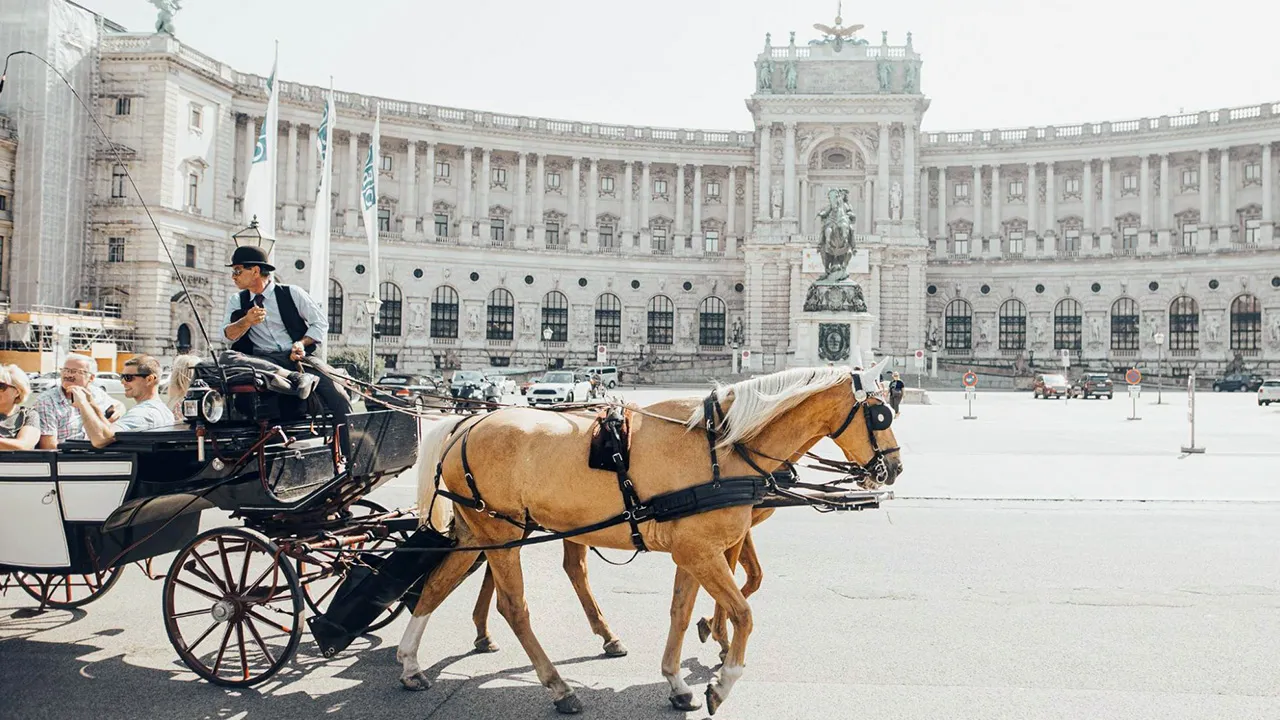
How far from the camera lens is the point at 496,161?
67938mm

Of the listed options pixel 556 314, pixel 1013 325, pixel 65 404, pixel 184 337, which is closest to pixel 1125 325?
pixel 1013 325

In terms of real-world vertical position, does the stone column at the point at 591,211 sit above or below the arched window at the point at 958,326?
above

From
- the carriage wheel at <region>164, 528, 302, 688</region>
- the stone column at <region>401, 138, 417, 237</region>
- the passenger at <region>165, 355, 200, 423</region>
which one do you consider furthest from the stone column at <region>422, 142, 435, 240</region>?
the carriage wheel at <region>164, 528, 302, 688</region>

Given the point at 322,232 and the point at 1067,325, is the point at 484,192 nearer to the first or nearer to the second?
the point at 322,232

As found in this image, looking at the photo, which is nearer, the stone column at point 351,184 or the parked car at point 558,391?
the parked car at point 558,391

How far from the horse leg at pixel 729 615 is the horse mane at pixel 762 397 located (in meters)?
0.73

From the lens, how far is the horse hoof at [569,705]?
541 cm

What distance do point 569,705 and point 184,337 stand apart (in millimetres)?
54737

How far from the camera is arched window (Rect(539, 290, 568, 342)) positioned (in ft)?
222

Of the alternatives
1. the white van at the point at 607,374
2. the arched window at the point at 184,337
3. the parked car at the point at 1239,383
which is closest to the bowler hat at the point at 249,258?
the white van at the point at 607,374

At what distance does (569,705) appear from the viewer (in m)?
5.41

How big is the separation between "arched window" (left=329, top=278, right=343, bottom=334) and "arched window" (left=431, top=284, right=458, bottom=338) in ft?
20.6

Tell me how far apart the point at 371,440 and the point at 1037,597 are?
5.82 m

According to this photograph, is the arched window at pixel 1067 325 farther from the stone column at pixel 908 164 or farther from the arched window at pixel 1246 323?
the stone column at pixel 908 164
